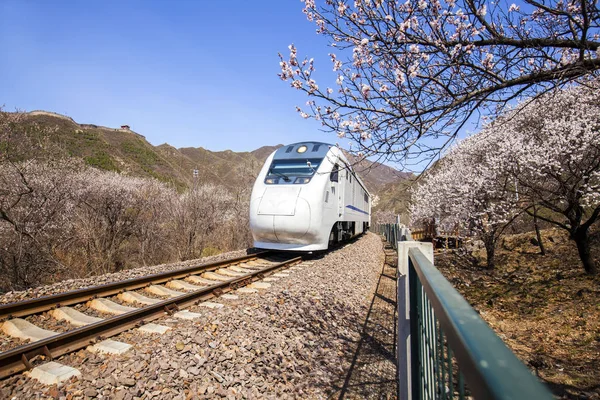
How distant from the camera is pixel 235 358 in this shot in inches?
157

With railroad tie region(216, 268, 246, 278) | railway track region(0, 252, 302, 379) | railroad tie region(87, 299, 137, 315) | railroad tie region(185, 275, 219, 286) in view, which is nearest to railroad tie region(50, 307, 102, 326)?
railway track region(0, 252, 302, 379)

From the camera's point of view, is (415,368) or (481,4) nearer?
(415,368)

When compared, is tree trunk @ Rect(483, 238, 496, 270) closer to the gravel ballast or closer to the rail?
the gravel ballast

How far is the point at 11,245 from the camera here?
10.6 metres

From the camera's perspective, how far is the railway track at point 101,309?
3727 mm

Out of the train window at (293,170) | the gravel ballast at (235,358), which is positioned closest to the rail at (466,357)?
the gravel ballast at (235,358)

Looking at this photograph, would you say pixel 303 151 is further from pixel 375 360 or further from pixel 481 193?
pixel 375 360

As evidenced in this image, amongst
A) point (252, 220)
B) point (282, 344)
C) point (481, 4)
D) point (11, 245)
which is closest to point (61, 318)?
point (282, 344)

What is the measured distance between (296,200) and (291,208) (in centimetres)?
28

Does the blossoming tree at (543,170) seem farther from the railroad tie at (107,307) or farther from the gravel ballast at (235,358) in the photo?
the railroad tie at (107,307)

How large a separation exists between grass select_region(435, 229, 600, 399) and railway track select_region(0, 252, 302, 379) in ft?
16.6

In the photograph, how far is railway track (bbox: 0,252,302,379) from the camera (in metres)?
3.73

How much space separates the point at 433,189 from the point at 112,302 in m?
16.3

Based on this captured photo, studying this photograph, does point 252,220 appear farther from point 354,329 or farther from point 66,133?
point 66,133
